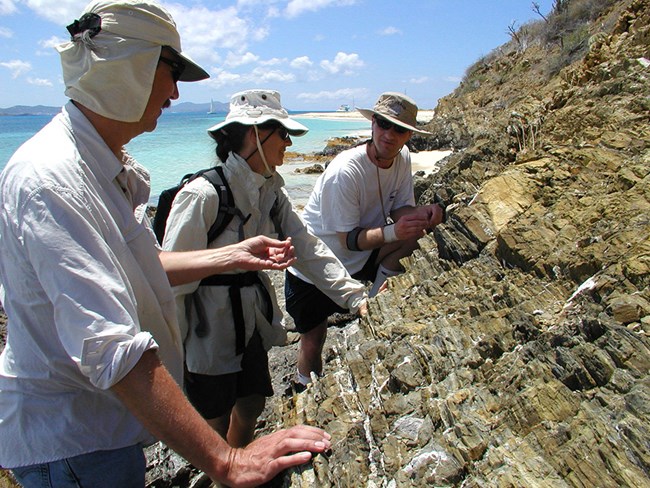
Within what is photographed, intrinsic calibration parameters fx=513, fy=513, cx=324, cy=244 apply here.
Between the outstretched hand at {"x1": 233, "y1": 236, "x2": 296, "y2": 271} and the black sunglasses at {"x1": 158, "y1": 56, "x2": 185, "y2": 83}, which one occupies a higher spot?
the black sunglasses at {"x1": 158, "y1": 56, "x2": 185, "y2": 83}

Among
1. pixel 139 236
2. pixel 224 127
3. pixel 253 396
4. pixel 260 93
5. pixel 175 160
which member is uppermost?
pixel 260 93

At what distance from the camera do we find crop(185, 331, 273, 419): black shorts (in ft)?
12.6

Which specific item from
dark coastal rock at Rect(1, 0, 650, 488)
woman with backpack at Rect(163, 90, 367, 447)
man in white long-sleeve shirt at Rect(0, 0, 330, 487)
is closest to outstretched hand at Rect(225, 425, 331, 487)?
man in white long-sleeve shirt at Rect(0, 0, 330, 487)

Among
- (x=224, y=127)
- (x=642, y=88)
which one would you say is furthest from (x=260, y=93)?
(x=642, y=88)

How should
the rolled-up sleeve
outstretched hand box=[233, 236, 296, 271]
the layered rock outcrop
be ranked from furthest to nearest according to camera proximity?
outstretched hand box=[233, 236, 296, 271]
the layered rock outcrop
the rolled-up sleeve

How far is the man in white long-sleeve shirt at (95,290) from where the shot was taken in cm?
174

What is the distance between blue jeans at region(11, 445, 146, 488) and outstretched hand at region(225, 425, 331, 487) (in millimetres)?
461

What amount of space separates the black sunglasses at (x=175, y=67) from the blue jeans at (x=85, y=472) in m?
1.65

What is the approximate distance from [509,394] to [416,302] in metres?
1.49

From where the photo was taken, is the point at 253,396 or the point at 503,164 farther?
the point at 503,164

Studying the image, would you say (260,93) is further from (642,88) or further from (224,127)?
(642,88)

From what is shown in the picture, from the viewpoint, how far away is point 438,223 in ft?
15.8

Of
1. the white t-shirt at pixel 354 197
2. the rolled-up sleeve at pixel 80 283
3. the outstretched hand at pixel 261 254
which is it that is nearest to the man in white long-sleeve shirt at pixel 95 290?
the rolled-up sleeve at pixel 80 283

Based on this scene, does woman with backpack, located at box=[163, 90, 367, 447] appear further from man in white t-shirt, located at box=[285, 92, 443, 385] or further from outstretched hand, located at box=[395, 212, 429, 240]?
outstretched hand, located at box=[395, 212, 429, 240]
